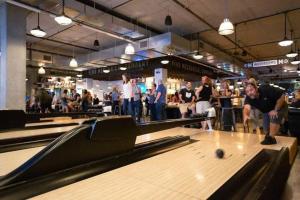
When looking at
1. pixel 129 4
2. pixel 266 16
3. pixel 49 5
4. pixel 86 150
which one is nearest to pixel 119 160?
pixel 86 150

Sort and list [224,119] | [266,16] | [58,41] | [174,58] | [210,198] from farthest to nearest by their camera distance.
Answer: [174,58] < [58,41] < [266,16] < [224,119] < [210,198]

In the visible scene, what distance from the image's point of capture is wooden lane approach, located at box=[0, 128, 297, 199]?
2.32 ft

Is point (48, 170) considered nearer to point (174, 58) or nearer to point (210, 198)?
point (210, 198)

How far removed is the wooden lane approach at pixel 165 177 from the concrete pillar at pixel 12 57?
5.35 metres

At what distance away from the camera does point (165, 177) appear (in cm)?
85

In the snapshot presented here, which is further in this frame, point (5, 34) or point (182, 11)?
point (182, 11)

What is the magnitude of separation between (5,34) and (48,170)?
629cm

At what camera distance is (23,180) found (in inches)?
28.9

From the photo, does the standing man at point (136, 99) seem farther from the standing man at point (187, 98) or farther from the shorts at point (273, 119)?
the shorts at point (273, 119)

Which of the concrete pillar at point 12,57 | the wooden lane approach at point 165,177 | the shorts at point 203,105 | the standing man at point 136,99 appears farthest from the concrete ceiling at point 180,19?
the wooden lane approach at point 165,177

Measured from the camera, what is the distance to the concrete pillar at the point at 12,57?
5770 millimetres

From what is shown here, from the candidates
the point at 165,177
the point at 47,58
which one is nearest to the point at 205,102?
the point at 165,177

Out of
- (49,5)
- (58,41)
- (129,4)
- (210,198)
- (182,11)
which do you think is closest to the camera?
(210,198)

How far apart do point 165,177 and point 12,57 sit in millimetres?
6334
